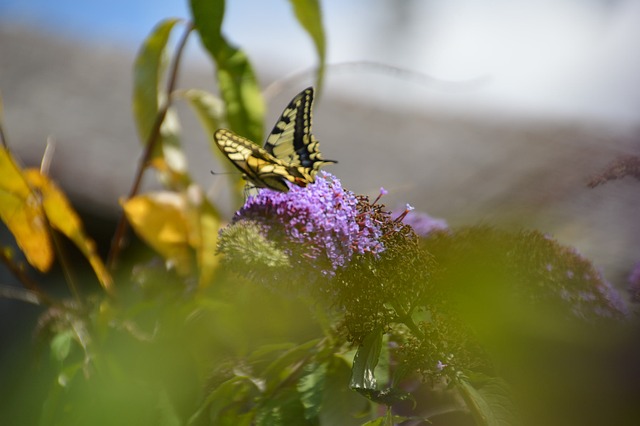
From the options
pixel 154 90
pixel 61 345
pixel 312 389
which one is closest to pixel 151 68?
pixel 154 90

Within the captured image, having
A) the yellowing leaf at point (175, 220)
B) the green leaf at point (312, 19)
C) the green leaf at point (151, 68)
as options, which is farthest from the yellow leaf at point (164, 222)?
the green leaf at point (312, 19)

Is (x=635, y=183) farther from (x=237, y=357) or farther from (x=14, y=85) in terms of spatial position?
(x=14, y=85)

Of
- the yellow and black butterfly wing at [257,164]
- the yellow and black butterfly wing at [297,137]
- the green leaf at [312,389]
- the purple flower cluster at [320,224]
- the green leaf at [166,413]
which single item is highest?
the yellow and black butterfly wing at [297,137]

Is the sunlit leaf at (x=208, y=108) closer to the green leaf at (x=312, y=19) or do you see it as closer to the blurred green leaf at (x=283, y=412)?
the green leaf at (x=312, y=19)

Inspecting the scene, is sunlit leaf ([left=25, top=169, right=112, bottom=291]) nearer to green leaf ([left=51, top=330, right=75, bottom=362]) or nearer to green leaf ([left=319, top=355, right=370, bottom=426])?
green leaf ([left=51, top=330, right=75, bottom=362])

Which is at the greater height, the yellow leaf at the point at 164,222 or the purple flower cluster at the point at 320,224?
the yellow leaf at the point at 164,222

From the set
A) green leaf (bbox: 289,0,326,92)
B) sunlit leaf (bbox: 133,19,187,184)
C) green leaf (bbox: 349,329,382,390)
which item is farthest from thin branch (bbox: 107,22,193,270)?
green leaf (bbox: 349,329,382,390)

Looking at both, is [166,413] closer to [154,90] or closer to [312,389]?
[312,389]
